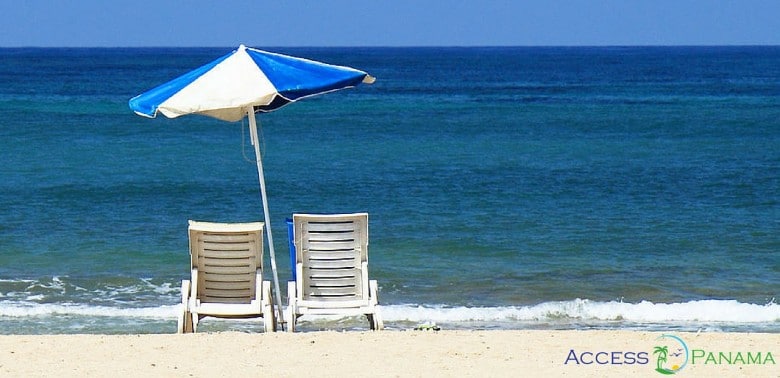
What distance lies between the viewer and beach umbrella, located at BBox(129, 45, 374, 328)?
7.12 metres

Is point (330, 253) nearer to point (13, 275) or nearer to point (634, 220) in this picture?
point (13, 275)

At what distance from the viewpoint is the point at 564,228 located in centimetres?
1488

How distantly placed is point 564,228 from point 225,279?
25.4 feet

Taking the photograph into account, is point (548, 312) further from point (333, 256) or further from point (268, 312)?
point (268, 312)

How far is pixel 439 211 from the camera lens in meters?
16.2

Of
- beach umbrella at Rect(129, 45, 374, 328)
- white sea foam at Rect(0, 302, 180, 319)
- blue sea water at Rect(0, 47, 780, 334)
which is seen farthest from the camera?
blue sea water at Rect(0, 47, 780, 334)

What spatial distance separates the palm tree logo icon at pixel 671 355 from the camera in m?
6.43

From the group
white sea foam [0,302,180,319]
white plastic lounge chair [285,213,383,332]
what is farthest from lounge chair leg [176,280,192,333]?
white sea foam [0,302,180,319]

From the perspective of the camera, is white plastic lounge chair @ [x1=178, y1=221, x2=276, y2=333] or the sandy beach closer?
the sandy beach

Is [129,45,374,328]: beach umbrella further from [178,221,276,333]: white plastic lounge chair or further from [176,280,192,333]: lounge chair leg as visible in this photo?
[176,280,192,333]: lounge chair leg

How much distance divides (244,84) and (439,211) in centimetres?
920

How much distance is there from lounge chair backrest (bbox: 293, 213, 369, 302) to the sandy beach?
2.36 ft

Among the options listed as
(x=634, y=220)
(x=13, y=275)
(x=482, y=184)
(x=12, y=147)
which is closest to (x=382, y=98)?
(x=12, y=147)

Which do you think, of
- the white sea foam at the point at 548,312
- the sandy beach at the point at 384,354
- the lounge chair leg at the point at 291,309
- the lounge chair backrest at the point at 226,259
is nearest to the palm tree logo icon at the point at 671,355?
the sandy beach at the point at 384,354
